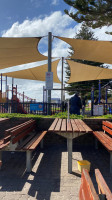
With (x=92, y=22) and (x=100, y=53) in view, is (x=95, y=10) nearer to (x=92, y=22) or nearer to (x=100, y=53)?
(x=92, y=22)

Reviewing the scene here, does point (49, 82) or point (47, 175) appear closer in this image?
point (47, 175)

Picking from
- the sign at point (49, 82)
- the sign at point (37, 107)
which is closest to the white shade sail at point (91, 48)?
the sign at point (49, 82)

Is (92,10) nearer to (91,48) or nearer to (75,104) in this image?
(91,48)

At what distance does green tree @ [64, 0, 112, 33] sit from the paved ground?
7249 mm

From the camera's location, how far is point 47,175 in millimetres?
3404

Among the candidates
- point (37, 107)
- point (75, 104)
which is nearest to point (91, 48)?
point (75, 104)

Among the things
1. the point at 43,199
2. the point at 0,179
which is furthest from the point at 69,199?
the point at 0,179

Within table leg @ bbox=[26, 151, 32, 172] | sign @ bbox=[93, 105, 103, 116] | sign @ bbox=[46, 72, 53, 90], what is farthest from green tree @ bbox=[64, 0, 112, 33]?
table leg @ bbox=[26, 151, 32, 172]

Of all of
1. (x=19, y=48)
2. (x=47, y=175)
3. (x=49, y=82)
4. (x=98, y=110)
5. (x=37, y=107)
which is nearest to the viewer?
(x=47, y=175)

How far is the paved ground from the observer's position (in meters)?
2.72

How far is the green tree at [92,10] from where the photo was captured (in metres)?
8.23

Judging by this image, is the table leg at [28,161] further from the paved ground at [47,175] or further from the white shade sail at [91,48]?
the white shade sail at [91,48]

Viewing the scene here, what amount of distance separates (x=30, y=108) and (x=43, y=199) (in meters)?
4.64

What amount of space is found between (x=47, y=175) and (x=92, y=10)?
8.66 m
